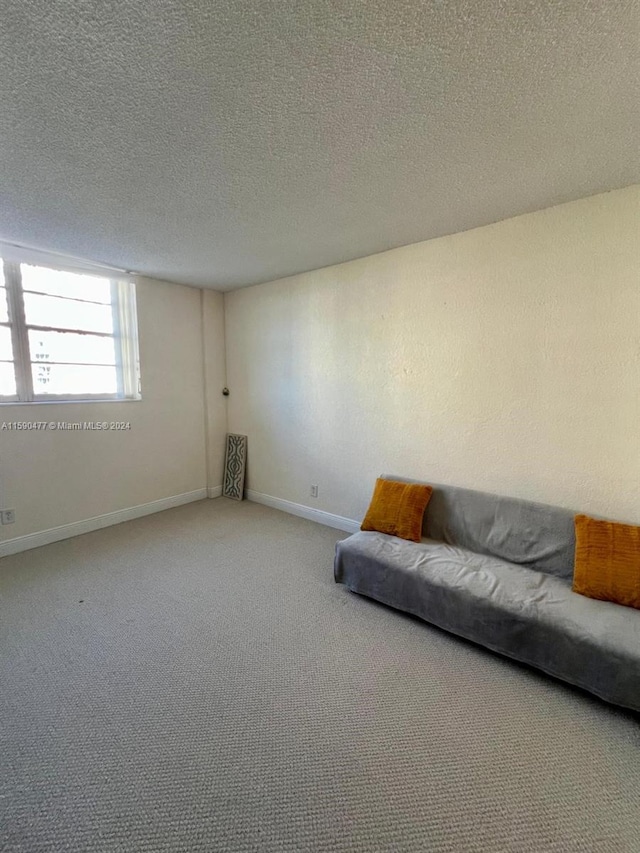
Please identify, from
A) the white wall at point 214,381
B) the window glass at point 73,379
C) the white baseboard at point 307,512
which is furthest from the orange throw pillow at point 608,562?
the window glass at point 73,379

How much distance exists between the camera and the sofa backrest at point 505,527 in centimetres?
198

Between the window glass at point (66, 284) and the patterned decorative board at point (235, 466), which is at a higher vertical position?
the window glass at point (66, 284)

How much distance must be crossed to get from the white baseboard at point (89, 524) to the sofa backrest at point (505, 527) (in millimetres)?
2743

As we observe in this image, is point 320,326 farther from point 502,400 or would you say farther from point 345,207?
point 502,400

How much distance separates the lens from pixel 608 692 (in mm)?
1430

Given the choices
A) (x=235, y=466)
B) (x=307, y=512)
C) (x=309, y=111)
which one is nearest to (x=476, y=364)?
(x=309, y=111)

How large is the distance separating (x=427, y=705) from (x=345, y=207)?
2607 mm

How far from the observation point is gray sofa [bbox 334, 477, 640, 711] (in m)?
1.47

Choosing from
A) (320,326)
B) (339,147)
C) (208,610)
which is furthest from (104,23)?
(208,610)

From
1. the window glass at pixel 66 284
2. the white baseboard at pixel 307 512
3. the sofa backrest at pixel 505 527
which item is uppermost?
the window glass at pixel 66 284

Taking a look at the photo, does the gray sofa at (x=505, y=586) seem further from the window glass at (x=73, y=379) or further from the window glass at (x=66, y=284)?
the window glass at (x=66, y=284)

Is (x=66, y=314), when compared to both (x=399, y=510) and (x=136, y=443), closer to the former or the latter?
(x=136, y=443)

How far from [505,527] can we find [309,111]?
237cm

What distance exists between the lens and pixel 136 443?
3.50m
